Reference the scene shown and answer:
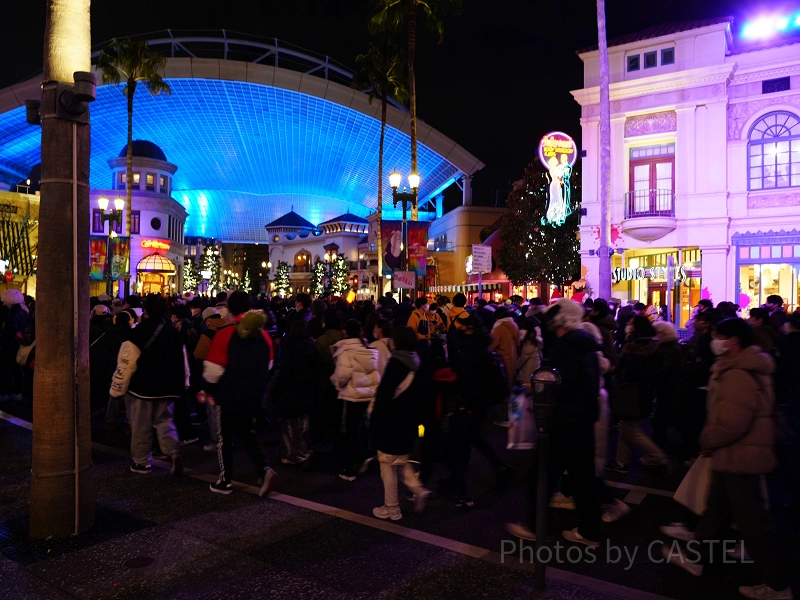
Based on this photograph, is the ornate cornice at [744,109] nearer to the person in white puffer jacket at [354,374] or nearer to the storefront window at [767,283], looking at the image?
the storefront window at [767,283]

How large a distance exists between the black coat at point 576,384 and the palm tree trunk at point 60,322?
387 cm

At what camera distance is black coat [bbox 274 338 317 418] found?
702cm

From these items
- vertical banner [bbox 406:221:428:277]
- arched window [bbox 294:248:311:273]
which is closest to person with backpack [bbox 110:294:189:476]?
vertical banner [bbox 406:221:428:277]

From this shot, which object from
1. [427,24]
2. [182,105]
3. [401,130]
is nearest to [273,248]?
[182,105]

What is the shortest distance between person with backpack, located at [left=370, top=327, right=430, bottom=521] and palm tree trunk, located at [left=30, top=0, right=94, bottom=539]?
97.9 inches

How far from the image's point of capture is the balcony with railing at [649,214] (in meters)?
21.7

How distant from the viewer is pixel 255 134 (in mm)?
80750

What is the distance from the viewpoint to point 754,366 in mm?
4082

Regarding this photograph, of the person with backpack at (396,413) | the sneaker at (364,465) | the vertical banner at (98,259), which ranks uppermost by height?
the vertical banner at (98,259)

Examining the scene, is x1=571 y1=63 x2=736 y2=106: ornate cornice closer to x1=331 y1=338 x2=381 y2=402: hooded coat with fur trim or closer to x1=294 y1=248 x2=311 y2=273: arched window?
x1=331 y1=338 x2=381 y2=402: hooded coat with fur trim

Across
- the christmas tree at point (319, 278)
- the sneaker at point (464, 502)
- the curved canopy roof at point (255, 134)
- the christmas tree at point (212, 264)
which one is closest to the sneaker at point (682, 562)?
the sneaker at point (464, 502)

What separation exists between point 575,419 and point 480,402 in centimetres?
166

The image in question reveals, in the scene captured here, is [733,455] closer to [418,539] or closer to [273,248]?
[418,539]

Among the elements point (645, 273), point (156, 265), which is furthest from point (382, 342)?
point (156, 265)
